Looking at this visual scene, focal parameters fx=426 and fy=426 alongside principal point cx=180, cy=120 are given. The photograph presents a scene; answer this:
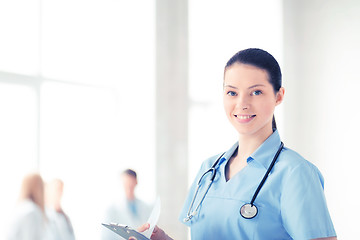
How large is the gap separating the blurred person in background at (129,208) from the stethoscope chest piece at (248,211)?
3.33ft

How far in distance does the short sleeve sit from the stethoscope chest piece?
2.9 inches

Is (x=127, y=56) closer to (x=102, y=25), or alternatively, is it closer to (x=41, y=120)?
(x=102, y=25)

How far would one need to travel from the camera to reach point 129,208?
2.13 m

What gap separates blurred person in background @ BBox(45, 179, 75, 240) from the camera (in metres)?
1.68

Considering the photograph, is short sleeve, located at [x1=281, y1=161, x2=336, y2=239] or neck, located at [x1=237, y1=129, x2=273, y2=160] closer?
short sleeve, located at [x1=281, y1=161, x2=336, y2=239]

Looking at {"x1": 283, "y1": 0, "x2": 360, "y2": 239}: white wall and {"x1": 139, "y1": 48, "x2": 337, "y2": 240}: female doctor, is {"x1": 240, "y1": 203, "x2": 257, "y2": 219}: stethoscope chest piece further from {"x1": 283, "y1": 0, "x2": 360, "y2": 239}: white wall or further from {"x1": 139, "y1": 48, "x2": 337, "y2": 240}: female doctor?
{"x1": 283, "y1": 0, "x2": 360, "y2": 239}: white wall

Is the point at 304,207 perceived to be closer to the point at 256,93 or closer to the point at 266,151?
the point at 266,151

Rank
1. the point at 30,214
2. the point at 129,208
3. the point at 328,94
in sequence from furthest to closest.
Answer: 1. the point at 328,94
2. the point at 129,208
3. the point at 30,214

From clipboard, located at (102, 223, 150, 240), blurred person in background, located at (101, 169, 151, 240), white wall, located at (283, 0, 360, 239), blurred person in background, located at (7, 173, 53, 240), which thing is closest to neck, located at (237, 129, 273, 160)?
clipboard, located at (102, 223, 150, 240)

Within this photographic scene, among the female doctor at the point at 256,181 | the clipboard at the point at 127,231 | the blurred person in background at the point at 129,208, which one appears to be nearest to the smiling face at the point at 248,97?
the female doctor at the point at 256,181

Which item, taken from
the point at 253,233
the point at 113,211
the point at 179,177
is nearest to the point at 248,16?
the point at 179,177

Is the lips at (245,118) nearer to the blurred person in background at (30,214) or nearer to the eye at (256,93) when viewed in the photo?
the eye at (256,93)

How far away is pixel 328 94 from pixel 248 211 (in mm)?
2643

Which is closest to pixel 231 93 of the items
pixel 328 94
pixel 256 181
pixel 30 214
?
pixel 256 181
